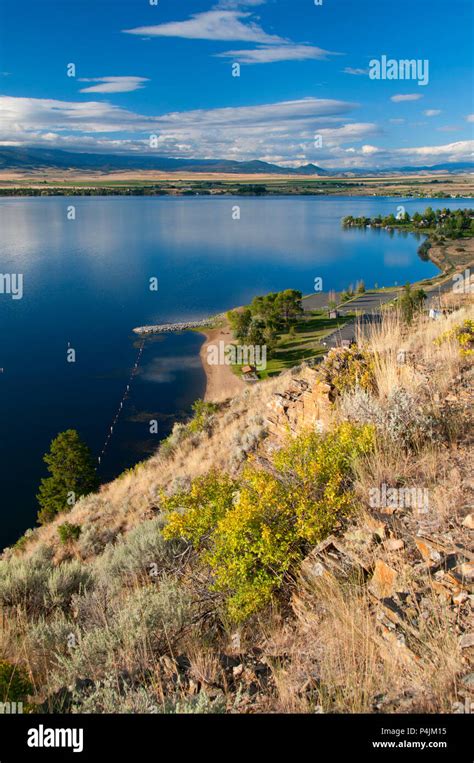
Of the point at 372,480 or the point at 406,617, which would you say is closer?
the point at 406,617

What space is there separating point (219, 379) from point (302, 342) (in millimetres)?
9473

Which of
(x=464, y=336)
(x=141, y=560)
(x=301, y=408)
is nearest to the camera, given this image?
(x=141, y=560)

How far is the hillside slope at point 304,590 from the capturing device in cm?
291

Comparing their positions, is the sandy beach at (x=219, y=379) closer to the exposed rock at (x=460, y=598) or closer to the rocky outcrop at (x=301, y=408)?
the rocky outcrop at (x=301, y=408)

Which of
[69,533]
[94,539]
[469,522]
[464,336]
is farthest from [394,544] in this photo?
[69,533]

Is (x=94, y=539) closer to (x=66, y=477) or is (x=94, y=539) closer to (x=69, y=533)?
(x=69, y=533)

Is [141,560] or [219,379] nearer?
[141,560]

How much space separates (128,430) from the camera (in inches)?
1226

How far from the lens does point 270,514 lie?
4.34 meters

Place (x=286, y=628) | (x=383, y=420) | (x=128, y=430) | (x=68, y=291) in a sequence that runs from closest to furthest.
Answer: (x=286, y=628) < (x=383, y=420) < (x=128, y=430) < (x=68, y=291)

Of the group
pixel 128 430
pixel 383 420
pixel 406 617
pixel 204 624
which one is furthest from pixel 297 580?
pixel 128 430

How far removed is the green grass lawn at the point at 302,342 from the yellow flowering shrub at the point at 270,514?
30545 millimetres

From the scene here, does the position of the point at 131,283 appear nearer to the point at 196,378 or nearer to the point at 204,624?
the point at 196,378
